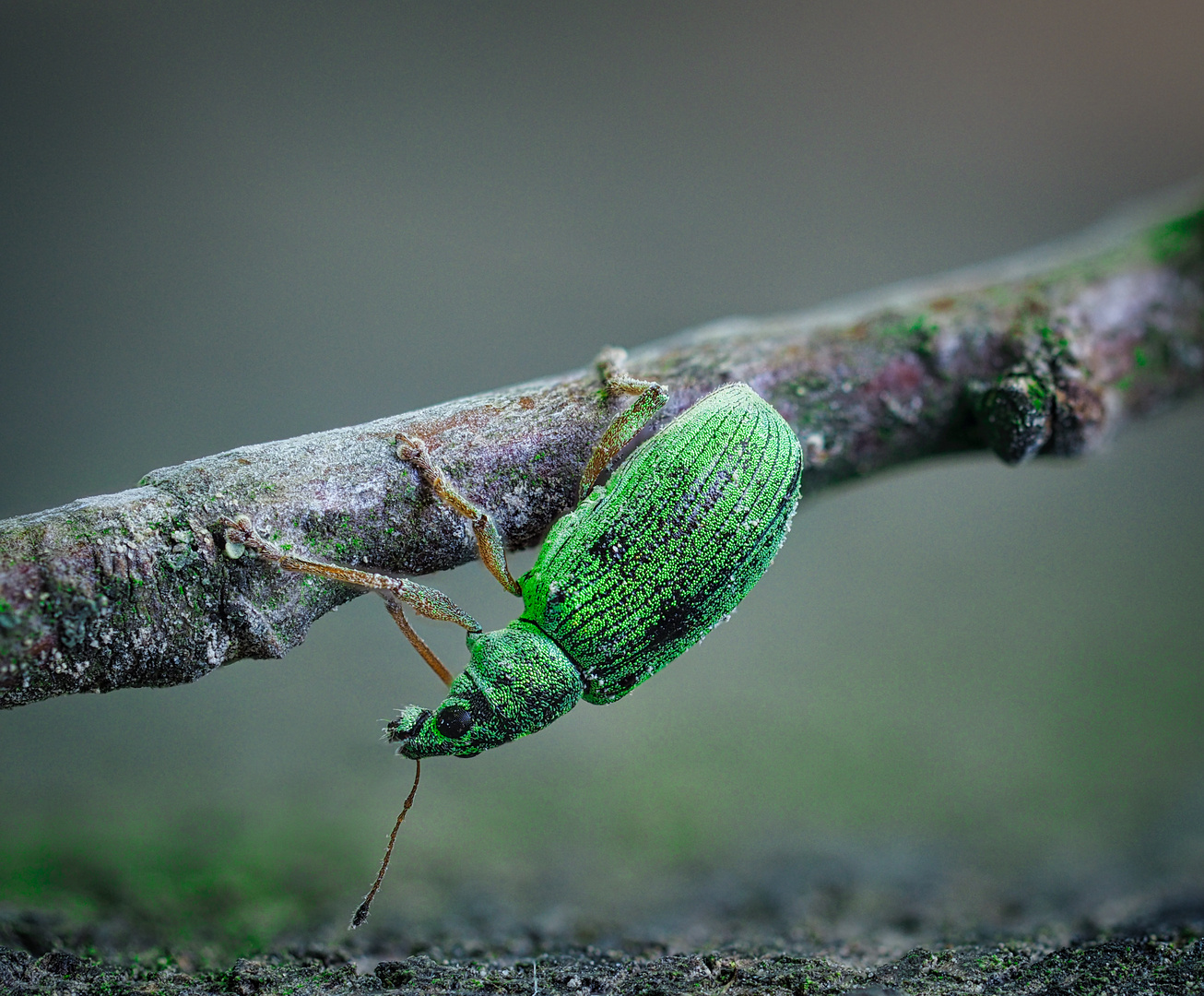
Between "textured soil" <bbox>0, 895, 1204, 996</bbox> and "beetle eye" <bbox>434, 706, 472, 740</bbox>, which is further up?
"beetle eye" <bbox>434, 706, 472, 740</bbox>

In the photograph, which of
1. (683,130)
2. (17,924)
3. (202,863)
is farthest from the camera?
(683,130)

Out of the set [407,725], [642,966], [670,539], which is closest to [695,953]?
[642,966]

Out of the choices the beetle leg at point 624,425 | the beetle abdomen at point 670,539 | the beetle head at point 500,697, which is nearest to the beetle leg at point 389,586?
the beetle head at point 500,697

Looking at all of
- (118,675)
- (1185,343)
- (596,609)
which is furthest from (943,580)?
(118,675)

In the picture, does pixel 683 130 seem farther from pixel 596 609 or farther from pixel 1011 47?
pixel 596 609

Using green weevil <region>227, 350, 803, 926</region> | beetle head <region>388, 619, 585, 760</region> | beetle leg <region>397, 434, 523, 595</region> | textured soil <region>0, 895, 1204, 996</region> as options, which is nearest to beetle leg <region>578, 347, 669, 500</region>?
green weevil <region>227, 350, 803, 926</region>

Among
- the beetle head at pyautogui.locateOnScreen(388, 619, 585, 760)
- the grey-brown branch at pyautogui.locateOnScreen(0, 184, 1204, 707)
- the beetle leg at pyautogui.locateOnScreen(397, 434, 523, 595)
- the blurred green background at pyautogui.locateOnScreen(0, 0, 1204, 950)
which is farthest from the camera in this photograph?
the blurred green background at pyautogui.locateOnScreen(0, 0, 1204, 950)

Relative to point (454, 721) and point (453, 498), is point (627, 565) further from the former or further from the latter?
point (454, 721)

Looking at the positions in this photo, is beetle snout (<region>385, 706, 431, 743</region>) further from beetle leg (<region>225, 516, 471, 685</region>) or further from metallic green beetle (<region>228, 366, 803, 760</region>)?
beetle leg (<region>225, 516, 471, 685</region>)
